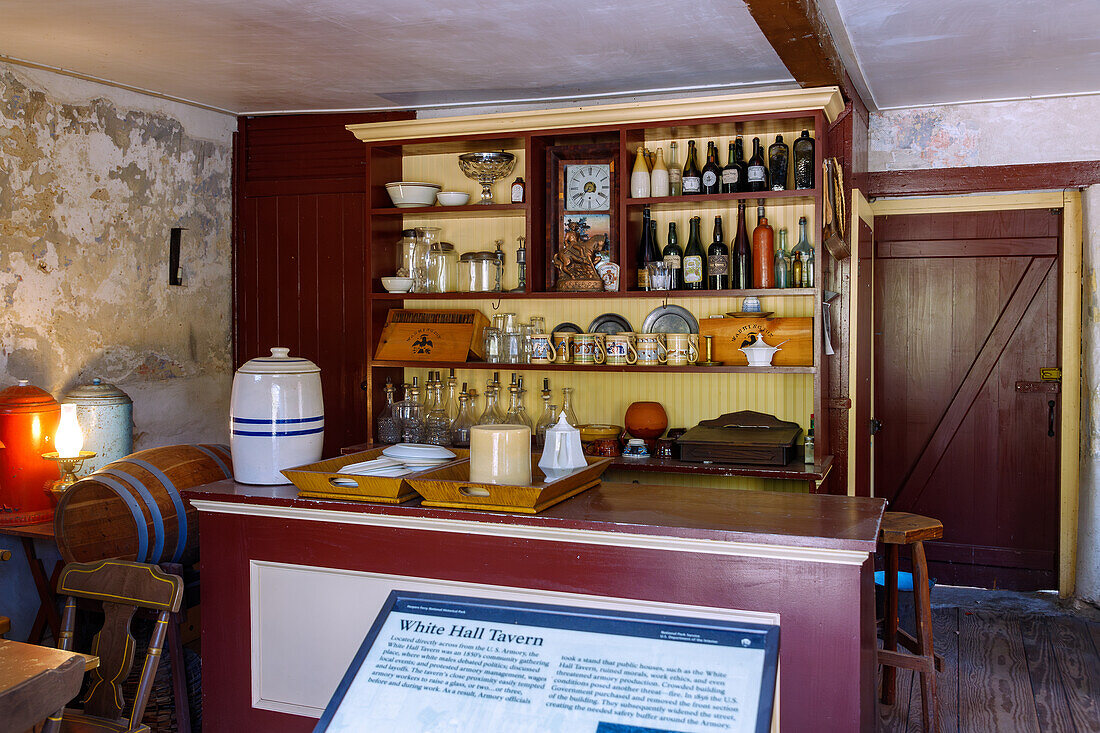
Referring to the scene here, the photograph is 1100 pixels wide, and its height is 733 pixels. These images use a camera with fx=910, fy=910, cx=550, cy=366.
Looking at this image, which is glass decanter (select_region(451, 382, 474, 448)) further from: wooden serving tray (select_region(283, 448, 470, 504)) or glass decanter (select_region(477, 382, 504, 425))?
wooden serving tray (select_region(283, 448, 470, 504))

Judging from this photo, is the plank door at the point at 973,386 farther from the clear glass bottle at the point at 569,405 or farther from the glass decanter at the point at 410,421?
the glass decanter at the point at 410,421

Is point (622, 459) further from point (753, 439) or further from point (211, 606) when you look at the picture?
point (211, 606)

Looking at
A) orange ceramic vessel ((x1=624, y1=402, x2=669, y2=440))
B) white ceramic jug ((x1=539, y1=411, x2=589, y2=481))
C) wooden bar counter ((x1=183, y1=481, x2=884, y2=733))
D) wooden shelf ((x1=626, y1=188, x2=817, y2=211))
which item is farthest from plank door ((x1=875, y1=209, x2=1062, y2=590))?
white ceramic jug ((x1=539, y1=411, x2=589, y2=481))

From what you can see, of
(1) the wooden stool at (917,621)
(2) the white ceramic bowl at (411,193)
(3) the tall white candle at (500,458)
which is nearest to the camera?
(3) the tall white candle at (500,458)

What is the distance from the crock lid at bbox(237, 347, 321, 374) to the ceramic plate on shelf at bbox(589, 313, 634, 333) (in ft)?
Answer: 7.16

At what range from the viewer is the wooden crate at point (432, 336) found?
15.5 ft

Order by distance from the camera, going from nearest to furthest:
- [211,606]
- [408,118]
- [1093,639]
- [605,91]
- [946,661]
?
1. [211,606]
2. [946,661]
3. [1093,639]
4. [605,91]
5. [408,118]

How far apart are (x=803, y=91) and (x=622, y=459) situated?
1.82m

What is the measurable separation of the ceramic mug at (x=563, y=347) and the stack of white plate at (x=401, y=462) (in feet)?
5.64

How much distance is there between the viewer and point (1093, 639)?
4473 millimetres

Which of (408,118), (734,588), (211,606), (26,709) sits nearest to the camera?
(26,709)

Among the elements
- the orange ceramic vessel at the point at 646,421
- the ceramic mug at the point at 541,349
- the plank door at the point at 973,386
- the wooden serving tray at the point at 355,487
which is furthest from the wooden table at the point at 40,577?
the plank door at the point at 973,386

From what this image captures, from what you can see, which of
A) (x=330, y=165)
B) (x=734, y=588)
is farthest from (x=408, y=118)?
(x=734, y=588)

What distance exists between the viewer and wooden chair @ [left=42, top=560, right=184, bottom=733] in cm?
257
